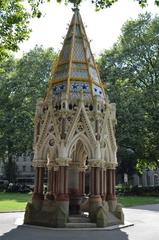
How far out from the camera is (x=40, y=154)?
54.4ft

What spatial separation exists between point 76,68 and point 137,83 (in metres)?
23.3

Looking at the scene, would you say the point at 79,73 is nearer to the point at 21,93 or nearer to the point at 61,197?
the point at 61,197

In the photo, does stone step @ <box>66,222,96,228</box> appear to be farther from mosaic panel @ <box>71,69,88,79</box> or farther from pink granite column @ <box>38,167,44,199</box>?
mosaic panel @ <box>71,69,88,79</box>

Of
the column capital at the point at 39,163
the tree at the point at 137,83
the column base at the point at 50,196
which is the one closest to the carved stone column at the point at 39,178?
the column capital at the point at 39,163

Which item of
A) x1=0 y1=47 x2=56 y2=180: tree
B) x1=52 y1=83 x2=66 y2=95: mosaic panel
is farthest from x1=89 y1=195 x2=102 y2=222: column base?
x1=0 y1=47 x2=56 y2=180: tree

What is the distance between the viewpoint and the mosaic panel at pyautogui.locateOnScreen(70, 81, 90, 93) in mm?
16875

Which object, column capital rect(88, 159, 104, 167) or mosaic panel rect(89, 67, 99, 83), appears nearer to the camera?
column capital rect(88, 159, 104, 167)

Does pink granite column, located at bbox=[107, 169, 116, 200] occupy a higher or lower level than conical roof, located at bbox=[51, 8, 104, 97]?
lower

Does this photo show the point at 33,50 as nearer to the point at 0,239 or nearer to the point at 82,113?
the point at 82,113

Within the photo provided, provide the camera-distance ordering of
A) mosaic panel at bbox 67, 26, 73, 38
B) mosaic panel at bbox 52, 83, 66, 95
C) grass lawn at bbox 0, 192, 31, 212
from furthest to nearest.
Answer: grass lawn at bbox 0, 192, 31, 212 < mosaic panel at bbox 67, 26, 73, 38 < mosaic panel at bbox 52, 83, 66, 95

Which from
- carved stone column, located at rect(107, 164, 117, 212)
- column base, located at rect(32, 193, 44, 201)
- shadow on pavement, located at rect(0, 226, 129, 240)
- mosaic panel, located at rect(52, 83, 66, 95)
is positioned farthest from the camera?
mosaic panel, located at rect(52, 83, 66, 95)

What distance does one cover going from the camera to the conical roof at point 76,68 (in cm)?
1703

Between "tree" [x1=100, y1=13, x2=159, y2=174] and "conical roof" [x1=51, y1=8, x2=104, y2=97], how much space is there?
1757cm

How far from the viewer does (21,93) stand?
45656 mm
